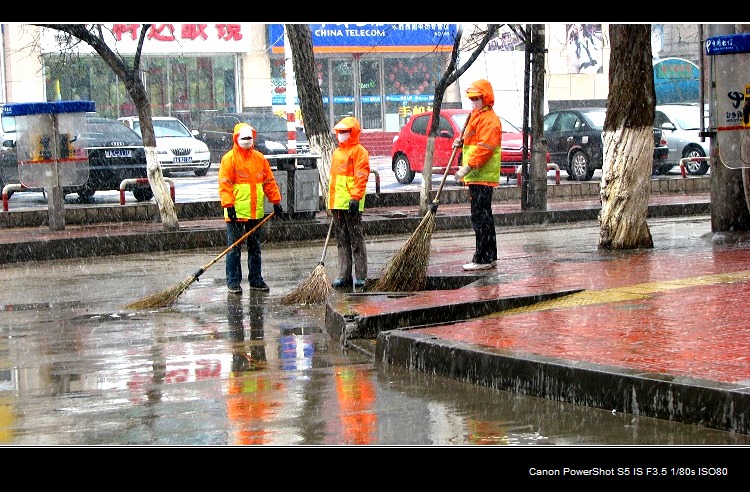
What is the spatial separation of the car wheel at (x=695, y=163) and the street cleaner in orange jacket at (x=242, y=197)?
53.1ft

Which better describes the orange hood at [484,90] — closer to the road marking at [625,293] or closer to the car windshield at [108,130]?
the road marking at [625,293]

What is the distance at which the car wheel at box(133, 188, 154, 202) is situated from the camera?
23406mm

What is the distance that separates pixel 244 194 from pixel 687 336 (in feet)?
19.7

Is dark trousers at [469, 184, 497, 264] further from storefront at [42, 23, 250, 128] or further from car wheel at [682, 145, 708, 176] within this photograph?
storefront at [42, 23, 250, 128]

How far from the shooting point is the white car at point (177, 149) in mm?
30594

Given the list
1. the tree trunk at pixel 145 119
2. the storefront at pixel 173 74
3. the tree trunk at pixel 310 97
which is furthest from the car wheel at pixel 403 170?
the storefront at pixel 173 74

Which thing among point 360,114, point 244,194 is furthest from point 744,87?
point 360,114

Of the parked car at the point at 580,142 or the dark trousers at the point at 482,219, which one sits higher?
the parked car at the point at 580,142

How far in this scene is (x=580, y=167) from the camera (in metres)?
27.2

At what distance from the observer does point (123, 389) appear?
786cm

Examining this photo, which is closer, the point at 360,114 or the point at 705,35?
the point at 705,35

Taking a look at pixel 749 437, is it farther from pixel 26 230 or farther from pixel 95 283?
pixel 26 230

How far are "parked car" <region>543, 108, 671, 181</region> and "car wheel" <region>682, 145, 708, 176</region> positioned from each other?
1.67 feet

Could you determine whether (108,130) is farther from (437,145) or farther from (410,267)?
(410,267)
